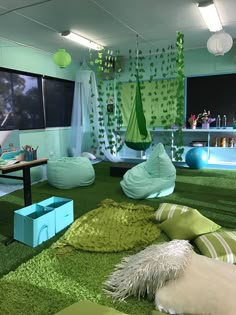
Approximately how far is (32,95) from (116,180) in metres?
2.57

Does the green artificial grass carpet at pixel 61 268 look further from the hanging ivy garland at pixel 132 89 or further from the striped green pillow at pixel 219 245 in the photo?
the hanging ivy garland at pixel 132 89

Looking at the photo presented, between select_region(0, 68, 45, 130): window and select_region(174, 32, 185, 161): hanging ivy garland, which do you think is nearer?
select_region(174, 32, 185, 161): hanging ivy garland

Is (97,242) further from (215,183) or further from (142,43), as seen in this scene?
(142,43)

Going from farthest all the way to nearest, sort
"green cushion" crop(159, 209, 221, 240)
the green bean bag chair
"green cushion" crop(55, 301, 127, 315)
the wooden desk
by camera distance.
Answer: the green bean bag chair, the wooden desk, "green cushion" crop(159, 209, 221, 240), "green cushion" crop(55, 301, 127, 315)

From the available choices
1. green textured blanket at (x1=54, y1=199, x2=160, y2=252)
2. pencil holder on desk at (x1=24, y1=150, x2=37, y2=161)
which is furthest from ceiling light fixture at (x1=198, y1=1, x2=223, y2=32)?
pencil holder on desk at (x1=24, y1=150, x2=37, y2=161)

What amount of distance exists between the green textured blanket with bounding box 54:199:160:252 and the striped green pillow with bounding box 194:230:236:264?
0.47 m

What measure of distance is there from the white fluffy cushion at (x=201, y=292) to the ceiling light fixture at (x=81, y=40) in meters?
4.21

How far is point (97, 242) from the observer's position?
2371mm

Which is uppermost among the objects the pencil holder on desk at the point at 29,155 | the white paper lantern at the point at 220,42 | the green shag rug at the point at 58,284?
the white paper lantern at the point at 220,42

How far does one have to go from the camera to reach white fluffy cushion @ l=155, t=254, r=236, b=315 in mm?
1415

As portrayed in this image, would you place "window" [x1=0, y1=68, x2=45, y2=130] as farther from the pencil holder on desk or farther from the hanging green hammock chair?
the pencil holder on desk

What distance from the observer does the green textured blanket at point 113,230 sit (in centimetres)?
234

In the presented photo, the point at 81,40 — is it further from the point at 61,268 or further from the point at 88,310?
the point at 88,310

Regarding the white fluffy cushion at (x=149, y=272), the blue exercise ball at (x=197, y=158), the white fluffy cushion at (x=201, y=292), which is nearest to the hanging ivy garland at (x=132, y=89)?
the blue exercise ball at (x=197, y=158)
